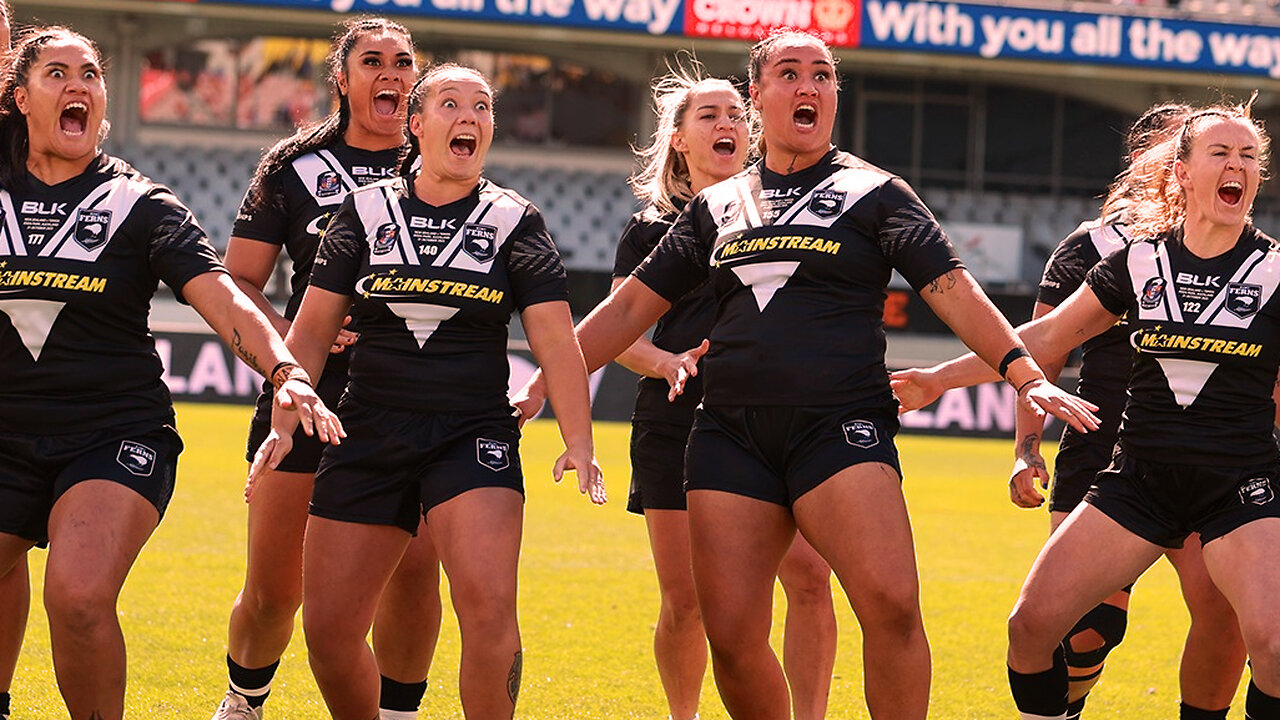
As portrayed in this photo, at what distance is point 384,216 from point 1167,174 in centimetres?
264

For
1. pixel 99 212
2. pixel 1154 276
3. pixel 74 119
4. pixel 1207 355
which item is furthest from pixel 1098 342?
pixel 74 119

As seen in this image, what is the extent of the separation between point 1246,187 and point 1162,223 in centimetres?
34

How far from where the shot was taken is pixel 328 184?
6.08 m

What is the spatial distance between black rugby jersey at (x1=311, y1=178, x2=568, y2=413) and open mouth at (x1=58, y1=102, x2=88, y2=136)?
0.82 meters

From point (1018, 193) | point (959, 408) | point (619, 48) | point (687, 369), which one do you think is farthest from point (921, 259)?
point (1018, 193)

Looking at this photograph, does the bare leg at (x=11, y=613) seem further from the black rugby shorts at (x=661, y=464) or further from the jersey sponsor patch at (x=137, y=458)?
the black rugby shorts at (x=661, y=464)

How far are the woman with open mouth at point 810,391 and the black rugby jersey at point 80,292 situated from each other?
1.59 m

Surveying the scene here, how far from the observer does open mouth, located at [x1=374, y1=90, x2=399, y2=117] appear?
6.09 m

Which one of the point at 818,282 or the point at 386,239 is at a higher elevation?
the point at 386,239

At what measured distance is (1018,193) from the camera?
3127 cm

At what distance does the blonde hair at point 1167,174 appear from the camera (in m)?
5.53

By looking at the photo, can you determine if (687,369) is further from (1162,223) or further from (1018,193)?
(1018,193)

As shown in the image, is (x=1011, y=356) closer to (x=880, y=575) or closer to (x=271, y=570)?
(x=880, y=575)

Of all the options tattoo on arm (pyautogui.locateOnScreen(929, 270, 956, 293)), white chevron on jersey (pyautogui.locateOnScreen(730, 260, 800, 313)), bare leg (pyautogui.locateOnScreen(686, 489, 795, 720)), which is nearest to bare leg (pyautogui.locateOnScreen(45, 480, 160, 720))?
bare leg (pyautogui.locateOnScreen(686, 489, 795, 720))
